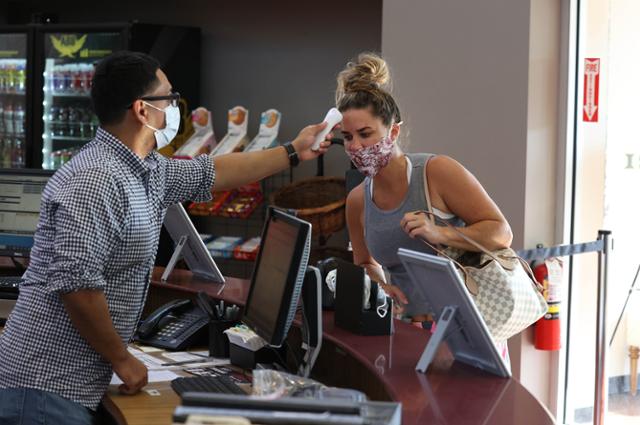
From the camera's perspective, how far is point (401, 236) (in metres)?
3.04

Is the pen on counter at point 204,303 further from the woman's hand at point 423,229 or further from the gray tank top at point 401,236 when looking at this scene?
the woman's hand at point 423,229

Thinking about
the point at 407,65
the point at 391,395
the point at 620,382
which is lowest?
the point at 620,382

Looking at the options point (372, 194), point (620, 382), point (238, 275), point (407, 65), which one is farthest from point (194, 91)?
point (372, 194)

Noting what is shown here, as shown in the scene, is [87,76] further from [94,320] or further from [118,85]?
[94,320]

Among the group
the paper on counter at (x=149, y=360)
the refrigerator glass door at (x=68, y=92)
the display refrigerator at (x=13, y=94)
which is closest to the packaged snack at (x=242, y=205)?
the refrigerator glass door at (x=68, y=92)

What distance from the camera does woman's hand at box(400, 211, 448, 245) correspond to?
9.23 feet

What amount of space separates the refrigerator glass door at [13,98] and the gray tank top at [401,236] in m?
5.41

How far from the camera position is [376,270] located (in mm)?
3342

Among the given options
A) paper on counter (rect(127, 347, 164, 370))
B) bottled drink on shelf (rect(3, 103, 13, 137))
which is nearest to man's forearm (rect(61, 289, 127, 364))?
paper on counter (rect(127, 347, 164, 370))

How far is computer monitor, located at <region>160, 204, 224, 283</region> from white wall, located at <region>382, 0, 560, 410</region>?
1.55 m

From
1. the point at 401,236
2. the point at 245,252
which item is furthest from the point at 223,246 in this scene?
the point at 401,236

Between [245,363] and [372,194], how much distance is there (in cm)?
70

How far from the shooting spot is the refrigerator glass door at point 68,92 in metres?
7.52

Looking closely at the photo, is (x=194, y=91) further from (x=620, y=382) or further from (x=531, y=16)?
(x=620, y=382)
